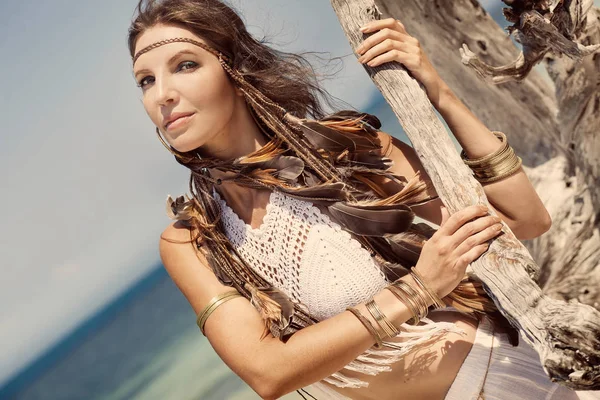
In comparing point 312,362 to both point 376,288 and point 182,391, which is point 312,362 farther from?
point 182,391

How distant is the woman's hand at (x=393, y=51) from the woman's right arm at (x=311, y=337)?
1.42 ft

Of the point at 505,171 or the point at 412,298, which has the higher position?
the point at 505,171

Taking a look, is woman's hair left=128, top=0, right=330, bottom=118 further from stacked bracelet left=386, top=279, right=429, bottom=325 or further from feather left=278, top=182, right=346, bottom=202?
stacked bracelet left=386, top=279, right=429, bottom=325

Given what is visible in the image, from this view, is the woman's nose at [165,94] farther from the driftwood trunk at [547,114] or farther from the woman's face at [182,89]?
the driftwood trunk at [547,114]

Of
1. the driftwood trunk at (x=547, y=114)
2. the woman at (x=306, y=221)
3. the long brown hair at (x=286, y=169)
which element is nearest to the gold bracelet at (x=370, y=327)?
the woman at (x=306, y=221)

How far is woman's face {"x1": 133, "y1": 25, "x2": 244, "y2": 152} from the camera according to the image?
1766 mm

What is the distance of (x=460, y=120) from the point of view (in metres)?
1.82

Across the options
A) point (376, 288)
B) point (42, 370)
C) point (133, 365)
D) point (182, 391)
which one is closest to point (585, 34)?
point (376, 288)

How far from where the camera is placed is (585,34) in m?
2.94

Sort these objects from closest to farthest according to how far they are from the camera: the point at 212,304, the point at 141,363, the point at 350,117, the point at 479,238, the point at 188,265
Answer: the point at 479,238 < the point at 212,304 < the point at 188,265 < the point at 350,117 < the point at 141,363

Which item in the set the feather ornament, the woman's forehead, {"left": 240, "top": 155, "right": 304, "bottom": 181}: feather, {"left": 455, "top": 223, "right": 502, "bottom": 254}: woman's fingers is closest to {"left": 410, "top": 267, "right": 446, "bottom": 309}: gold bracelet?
{"left": 455, "top": 223, "right": 502, "bottom": 254}: woman's fingers

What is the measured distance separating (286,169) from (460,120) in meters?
0.52

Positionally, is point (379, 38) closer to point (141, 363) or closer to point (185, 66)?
point (185, 66)

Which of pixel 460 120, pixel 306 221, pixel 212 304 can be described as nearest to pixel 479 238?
pixel 460 120
